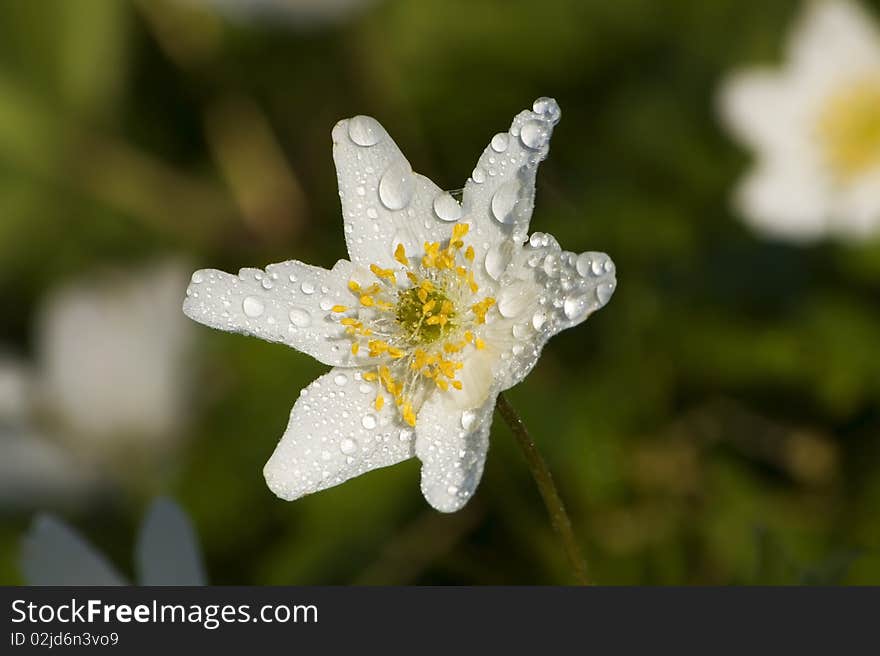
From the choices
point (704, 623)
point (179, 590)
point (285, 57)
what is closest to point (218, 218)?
point (285, 57)

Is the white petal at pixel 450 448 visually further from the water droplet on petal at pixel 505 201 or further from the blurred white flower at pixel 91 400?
the blurred white flower at pixel 91 400

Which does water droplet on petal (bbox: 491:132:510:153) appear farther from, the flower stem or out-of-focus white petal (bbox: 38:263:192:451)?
out-of-focus white petal (bbox: 38:263:192:451)

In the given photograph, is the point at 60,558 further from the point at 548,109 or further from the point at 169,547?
the point at 548,109

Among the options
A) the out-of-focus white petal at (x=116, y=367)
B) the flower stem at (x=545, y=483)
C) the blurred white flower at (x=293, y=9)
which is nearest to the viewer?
the flower stem at (x=545, y=483)

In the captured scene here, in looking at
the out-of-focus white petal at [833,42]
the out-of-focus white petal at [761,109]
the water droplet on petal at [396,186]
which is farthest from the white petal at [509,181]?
the out-of-focus white petal at [833,42]

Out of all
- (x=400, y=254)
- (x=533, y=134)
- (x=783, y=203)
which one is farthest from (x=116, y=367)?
(x=783, y=203)
